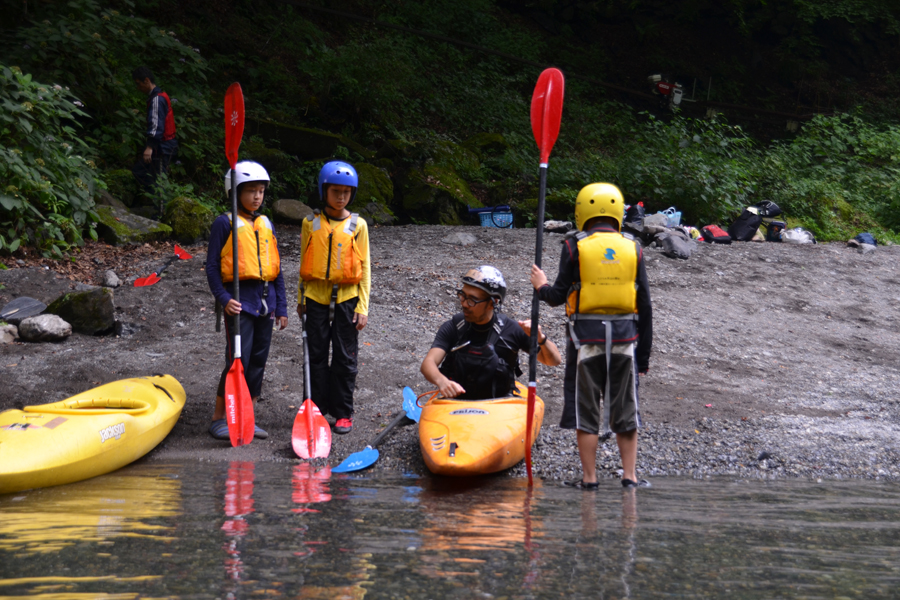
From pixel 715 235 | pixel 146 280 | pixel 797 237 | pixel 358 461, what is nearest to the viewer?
pixel 358 461

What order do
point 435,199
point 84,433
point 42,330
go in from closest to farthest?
point 84,433, point 42,330, point 435,199

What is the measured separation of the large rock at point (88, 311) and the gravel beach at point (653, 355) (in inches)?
4.2

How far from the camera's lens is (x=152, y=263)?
767cm

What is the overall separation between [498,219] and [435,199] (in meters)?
1.12

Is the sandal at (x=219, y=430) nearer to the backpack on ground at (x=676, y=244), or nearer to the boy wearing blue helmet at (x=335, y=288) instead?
the boy wearing blue helmet at (x=335, y=288)

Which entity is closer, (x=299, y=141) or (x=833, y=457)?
(x=833, y=457)

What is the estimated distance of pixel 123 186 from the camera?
947 cm

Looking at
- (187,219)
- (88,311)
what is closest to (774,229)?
(187,219)

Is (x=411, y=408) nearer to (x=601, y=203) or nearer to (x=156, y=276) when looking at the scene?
(x=601, y=203)

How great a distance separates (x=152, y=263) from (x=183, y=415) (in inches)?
142

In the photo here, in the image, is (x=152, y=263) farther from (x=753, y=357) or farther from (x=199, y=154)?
(x=753, y=357)

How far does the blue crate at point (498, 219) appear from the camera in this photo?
11281 mm

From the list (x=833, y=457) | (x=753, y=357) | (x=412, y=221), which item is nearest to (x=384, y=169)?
(x=412, y=221)

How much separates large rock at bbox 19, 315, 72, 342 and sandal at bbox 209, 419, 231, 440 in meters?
2.13
